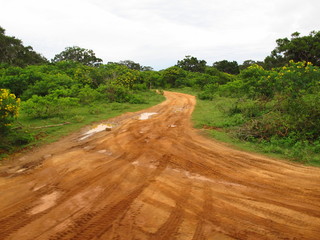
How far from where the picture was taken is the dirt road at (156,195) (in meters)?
3.15

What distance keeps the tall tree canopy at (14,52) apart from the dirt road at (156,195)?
30.8 metres

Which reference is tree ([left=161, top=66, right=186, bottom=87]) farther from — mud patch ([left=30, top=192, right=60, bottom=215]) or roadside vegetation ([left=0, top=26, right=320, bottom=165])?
mud patch ([left=30, top=192, right=60, bottom=215])

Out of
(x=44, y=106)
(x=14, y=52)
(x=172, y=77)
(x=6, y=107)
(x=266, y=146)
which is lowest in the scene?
(x=266, y=146)

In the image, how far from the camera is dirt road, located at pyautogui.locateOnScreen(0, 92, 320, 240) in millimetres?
3148

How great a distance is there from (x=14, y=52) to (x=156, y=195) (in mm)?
36866

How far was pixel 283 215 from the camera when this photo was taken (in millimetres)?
3430

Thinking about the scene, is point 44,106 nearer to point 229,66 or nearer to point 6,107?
point 6,107

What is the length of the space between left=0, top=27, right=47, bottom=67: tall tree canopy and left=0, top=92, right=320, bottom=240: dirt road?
30781 mm

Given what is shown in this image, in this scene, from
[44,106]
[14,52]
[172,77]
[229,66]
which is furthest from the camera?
[229,66]

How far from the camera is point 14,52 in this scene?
106 feet

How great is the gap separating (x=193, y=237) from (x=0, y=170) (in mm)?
4827

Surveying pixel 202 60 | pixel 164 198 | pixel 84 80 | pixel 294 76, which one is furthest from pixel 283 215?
pixel 202 60

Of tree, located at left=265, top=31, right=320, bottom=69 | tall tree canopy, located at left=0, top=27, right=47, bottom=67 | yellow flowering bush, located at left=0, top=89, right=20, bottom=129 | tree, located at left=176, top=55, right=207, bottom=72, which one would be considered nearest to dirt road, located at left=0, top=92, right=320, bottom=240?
yellow flowering bush, located at left=0, top=89, right=20, bottom=129

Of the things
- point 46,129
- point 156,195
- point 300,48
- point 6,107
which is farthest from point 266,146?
point 300,48
